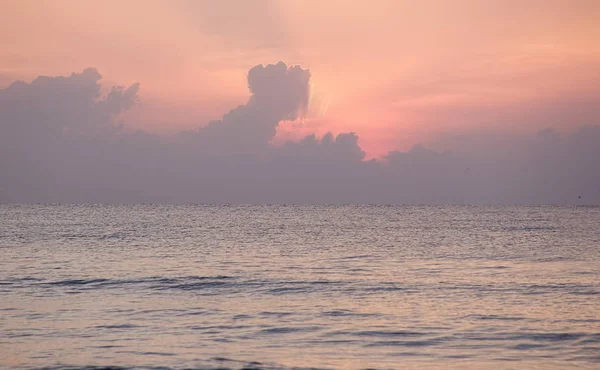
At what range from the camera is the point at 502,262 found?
165ft

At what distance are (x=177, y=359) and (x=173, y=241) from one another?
52.9 metres

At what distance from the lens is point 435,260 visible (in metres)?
51.5

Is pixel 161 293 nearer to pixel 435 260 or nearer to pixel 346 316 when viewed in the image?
pixel 346 316

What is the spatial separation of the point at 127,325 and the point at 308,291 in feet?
38.4

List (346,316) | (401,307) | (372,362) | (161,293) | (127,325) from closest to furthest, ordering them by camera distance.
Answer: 1. (372,362)
2. (127,325)
3. (346,316)
4. (401,307)
5. (161,293)

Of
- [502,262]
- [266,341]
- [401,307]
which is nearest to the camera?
[266,341]

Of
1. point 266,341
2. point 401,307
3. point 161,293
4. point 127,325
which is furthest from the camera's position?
point 161,293

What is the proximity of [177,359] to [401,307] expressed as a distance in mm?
12624

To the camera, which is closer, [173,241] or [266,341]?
[266,341]

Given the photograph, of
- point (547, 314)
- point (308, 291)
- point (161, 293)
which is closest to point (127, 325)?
point (161, 293)

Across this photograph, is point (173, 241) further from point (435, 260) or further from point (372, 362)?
point (372, 362)

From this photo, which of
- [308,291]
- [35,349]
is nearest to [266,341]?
[35,349]

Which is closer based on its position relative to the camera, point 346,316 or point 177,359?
point 177,359

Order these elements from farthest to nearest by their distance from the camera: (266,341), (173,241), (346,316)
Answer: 1. (173,241)
2. (346,316)
3. (266,341)
